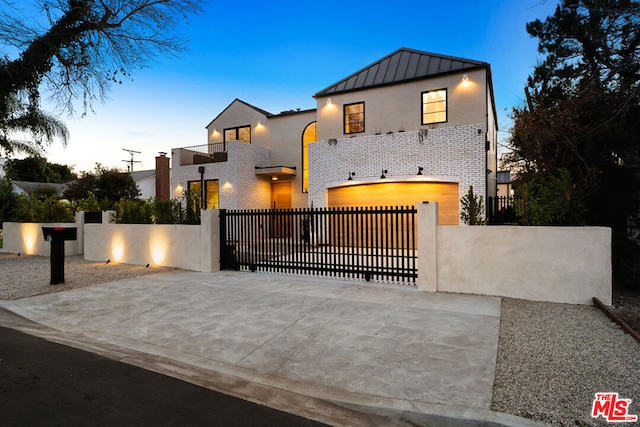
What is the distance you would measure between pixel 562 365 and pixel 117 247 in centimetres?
1308

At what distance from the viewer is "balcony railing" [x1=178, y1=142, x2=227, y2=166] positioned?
715 inches

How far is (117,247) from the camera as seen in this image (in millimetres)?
12062

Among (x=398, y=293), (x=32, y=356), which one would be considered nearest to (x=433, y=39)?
(x=398, y=293)

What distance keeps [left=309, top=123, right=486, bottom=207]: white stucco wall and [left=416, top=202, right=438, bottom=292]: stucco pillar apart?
5902 millimetres

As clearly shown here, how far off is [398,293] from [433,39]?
1892cm

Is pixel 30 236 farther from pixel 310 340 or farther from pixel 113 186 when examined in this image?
pixel 310 340

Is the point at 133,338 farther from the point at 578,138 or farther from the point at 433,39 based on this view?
the point at 433,39

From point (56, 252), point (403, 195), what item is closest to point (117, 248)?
point (56, 252)

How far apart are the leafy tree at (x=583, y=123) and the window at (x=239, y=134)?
14539mm

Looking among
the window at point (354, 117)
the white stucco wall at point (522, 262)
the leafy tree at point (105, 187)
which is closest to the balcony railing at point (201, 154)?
the window at point (354, 117)

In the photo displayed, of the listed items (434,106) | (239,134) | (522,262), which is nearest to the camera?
(522,262)

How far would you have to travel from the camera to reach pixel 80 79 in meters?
7.46

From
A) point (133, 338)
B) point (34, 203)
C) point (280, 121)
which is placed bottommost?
point (133, 338)

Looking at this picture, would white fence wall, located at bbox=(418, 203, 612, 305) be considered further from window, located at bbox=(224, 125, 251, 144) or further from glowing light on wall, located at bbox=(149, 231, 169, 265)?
window, located at bbox=(224, 125, 251, 144)
